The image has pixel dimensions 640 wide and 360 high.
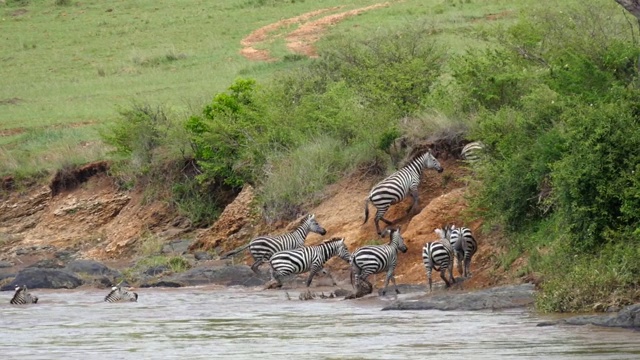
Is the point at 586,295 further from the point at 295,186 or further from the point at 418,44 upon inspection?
the point at 418,44

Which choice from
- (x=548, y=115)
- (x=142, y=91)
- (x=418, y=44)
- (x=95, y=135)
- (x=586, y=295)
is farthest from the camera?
(x=142, y=91)

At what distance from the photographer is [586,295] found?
630 inches

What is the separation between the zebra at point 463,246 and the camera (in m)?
19.6

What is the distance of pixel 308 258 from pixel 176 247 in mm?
6719

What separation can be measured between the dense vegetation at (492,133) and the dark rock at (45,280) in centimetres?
444

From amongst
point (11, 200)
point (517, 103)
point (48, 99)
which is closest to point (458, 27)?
point (48, 99)

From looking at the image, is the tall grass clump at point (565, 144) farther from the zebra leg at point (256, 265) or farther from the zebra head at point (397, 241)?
the zebra leg at point (256, 265)

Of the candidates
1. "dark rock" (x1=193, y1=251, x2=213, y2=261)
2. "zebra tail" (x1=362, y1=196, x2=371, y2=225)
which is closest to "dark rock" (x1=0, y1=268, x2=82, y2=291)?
"dark rock" (x1=193, y1=251, x2=213, y2=261)

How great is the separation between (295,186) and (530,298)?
9476 millimetres

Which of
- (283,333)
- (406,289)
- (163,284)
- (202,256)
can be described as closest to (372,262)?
(406,289)

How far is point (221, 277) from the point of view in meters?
23.6

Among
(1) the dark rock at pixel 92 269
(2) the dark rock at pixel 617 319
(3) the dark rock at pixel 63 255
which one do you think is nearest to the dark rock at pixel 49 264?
(3) the dark rock at pixel 63 255

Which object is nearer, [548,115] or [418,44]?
[548,115]

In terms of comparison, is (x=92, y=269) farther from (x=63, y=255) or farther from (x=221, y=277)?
(x=63, y=255)
